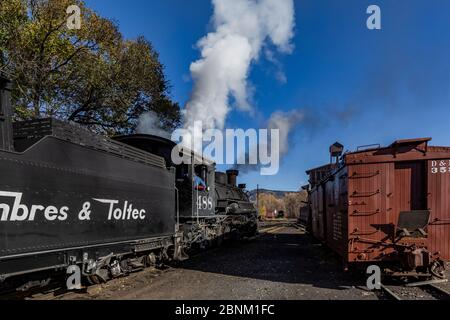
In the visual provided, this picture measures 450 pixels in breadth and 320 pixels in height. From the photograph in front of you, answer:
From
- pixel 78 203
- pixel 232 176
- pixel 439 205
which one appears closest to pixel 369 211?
pixel 439 205

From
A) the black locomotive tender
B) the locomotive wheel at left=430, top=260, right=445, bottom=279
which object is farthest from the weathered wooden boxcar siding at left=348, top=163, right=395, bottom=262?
the black locomotive tender

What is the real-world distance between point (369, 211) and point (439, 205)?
1311mm

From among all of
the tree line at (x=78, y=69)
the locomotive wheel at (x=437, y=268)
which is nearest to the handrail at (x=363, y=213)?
the locomotive wheel at (x=437, y=268)

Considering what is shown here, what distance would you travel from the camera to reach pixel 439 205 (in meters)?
7.51

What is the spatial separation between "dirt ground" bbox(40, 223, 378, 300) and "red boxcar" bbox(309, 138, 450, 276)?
3.15 feet

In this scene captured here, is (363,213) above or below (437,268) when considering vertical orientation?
above

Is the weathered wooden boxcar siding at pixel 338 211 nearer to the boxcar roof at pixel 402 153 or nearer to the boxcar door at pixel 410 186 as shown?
the boxcar roof at pixel 402 153

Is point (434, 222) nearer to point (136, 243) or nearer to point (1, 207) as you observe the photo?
point (136, 243)

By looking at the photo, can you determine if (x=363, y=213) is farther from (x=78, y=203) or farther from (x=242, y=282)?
(x=78, y=203)

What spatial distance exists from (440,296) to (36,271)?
21.7ft

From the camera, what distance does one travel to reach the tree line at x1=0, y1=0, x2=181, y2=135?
49.2 ft

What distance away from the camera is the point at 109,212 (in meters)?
6.87

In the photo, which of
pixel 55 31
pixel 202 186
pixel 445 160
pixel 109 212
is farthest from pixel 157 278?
pixel 55 31

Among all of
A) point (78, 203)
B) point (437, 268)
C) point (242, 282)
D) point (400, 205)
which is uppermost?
point (78, 203)
